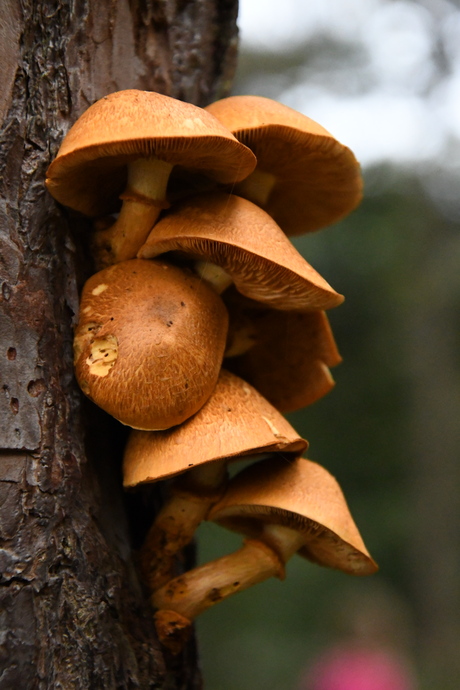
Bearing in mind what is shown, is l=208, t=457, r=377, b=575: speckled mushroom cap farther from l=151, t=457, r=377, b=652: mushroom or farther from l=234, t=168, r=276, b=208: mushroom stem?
l=234, t=168, r=276, b=208: mushroom stem

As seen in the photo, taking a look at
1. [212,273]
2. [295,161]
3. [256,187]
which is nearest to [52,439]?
[212,273]

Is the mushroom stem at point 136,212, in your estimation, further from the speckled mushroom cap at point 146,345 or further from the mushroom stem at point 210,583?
the mushroom stem at point 210,583

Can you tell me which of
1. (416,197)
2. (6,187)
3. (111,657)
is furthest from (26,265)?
(416,197)

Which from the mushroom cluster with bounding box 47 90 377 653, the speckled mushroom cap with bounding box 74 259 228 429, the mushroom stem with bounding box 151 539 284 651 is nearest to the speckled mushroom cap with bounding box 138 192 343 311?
the mushroom cluster with bounding box 47 90 377 653

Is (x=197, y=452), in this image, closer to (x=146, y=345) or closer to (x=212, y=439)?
(x=212, y=439)

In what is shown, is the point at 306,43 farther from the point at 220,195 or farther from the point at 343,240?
the point at 220,195

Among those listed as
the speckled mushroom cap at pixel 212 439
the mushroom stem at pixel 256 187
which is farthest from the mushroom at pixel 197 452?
A: the mushroom stem at pixel 256 187
